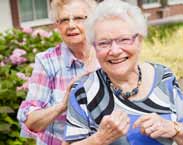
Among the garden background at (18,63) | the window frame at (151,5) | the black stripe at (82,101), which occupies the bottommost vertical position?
the window frame at (151,5)

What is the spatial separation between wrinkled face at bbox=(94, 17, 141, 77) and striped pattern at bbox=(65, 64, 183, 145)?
100 millimetres

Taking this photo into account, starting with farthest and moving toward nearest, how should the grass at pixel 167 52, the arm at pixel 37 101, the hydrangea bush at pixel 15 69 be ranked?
the grass at pixel 167 52 → the hydrangea bush at pixel 15 69 → the arm at pixel 37 101

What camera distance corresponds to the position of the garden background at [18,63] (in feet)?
17.3

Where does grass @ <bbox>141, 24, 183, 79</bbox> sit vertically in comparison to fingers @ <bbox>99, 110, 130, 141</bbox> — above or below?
below

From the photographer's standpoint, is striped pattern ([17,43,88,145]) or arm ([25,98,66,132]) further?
striped pattern ([17,43,88,145])

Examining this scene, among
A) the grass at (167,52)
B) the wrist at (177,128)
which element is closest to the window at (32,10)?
the grass at (167,52)

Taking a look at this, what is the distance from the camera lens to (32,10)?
54.1ft

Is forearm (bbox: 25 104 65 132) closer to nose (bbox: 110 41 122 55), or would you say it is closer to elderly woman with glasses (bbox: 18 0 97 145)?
elderly woman with glasses (bbox: 18 0 97 145)

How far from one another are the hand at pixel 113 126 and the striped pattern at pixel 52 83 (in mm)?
667

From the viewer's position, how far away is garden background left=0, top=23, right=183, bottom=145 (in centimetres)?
528

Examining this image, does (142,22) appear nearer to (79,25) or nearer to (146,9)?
(79,25)

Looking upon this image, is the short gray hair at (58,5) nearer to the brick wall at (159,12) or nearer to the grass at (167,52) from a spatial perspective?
the grass at (167,52)

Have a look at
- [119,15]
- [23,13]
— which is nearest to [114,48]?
[119,15]

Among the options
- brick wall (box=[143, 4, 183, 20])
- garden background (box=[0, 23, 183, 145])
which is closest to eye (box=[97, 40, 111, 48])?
garden background (box=[0, 23, 183, 145])
